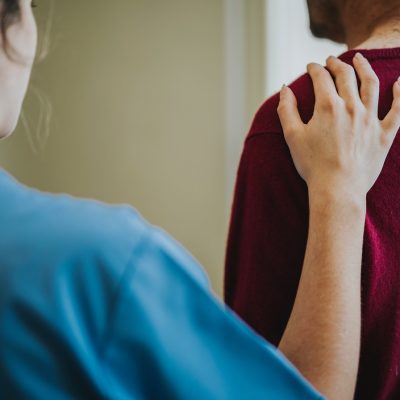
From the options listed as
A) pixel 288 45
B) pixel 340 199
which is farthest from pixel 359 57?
pixel 288 45

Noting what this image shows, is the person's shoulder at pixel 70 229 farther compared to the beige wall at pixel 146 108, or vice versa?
the beige wall at pixel 146 108

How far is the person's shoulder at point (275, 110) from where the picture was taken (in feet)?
1.90

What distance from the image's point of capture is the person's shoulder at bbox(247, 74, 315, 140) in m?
0.58

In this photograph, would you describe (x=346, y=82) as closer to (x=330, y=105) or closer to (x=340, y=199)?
(x=330, y=105)

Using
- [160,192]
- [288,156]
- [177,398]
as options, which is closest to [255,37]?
[160,192]

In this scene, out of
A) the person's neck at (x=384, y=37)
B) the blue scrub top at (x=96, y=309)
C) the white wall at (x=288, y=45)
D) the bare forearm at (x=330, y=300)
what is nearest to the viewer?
the blue scrub top at (x=96, y=309)

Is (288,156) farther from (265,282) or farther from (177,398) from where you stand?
(177,398)

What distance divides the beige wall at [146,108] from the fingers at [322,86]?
1.89 feet

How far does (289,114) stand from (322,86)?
0.05m

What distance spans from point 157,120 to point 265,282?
717 mm

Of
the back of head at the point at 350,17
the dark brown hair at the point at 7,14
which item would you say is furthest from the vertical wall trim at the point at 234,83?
the dark brown hair at the point at 7,14

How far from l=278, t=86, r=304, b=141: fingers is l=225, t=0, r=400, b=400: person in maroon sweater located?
2cm

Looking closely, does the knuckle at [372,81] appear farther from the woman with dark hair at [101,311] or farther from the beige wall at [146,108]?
the beige wall at [146,108]

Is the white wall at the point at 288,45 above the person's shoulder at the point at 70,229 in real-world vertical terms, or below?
above
